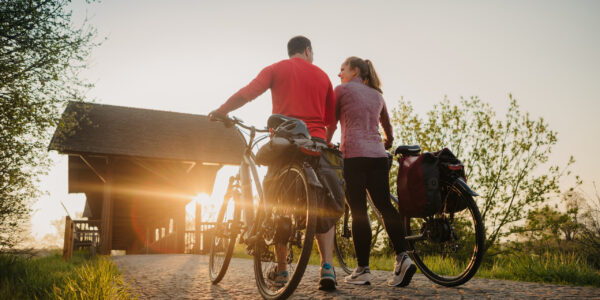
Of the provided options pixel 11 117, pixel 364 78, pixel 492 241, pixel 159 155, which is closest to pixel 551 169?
pixel 492 241

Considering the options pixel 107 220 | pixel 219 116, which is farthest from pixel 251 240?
pixel 107 220

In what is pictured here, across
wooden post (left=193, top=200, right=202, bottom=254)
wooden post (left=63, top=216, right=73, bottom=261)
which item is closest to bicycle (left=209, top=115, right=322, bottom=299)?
wooden post (left=63, top=216, right=73, bottom=261)

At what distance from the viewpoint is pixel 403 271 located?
116 inches

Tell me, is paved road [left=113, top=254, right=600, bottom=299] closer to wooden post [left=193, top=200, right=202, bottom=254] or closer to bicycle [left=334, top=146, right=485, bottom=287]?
bicycle [left=334, top=146, right=485, bottom=287]

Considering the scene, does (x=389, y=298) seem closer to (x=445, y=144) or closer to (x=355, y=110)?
(x=355, y=110)

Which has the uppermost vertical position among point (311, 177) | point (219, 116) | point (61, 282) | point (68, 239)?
point (219, 116)

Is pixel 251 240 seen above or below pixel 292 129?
below

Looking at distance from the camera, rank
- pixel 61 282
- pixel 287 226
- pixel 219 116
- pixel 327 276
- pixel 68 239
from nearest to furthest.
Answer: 1. pixel 287 226
2. pixel 327 276
3. pixel 219 116
4. pixel 61 282
5. pixel 68 239

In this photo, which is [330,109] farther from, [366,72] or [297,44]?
[297,44]

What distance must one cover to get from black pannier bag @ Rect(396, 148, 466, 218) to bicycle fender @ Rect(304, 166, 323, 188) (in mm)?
955

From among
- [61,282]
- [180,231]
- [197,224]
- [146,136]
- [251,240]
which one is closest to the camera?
[251,240]

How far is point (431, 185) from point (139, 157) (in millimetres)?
12513

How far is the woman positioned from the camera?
10.2 ft

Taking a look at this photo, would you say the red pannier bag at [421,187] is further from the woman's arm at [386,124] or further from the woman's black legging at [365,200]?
the woman's arm at [386,124]
